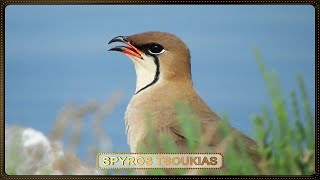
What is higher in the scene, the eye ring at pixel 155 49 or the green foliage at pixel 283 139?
the eye ring at pixel 155 49

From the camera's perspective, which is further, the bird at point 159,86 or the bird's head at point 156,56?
the bird's head at point 156,56

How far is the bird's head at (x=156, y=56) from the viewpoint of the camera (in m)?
3.91

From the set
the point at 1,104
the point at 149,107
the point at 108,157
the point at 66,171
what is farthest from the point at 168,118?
the point at 1,104

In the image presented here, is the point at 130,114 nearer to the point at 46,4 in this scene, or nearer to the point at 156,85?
the point at 156,85

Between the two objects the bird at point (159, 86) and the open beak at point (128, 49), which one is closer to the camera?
the bird at point (159, 86)

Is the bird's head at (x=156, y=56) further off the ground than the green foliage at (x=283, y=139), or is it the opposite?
the bird's head at (x=156, y=56)

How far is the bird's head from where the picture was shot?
12.8ft

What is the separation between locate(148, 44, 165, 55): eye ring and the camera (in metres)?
3.92

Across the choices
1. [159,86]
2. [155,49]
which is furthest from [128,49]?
[159,86]

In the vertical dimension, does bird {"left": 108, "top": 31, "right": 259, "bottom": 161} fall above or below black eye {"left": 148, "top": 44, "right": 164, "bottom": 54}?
below

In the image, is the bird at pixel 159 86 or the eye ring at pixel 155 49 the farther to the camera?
the eye ring at pixel 155 49

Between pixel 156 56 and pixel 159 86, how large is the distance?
218 millimetres

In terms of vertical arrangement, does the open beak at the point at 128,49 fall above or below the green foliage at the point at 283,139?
above

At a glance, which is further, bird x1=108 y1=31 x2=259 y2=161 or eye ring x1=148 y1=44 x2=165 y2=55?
eye ring x1=148 y1=44 x2=165 y2=55
